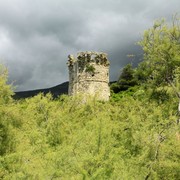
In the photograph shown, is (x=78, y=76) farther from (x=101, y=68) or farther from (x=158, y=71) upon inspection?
(x=158, y=71)

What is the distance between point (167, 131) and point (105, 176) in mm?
2324

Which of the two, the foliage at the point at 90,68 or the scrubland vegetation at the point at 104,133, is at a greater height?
the foliage at the point at 90,68

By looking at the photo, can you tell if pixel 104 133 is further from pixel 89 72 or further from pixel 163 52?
pixel 89 72

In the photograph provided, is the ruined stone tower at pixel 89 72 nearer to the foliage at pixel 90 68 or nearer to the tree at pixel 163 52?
the foliage at pixel 90 68

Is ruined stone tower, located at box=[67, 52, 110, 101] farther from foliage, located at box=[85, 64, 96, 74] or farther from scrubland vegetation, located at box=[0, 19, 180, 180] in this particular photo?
scrubland vegetation, located at box=[0, 19, 180, 180]

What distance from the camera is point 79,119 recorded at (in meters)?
19.6

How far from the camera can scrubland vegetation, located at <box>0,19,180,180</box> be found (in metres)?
11.8

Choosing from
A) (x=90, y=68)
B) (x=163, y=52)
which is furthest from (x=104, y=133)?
(x=90, y=68)

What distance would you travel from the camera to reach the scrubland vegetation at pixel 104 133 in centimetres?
1182

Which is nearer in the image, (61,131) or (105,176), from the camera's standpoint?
(105,176)

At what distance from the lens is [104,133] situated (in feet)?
47.0

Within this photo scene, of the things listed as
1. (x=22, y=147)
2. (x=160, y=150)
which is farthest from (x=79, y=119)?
(x=160, y=150)

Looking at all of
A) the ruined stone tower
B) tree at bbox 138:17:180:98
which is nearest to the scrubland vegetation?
tree at bbox 138:17:180:98

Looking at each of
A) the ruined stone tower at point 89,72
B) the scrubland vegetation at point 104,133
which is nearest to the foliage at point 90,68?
the ruined stone tower at point 89,72
